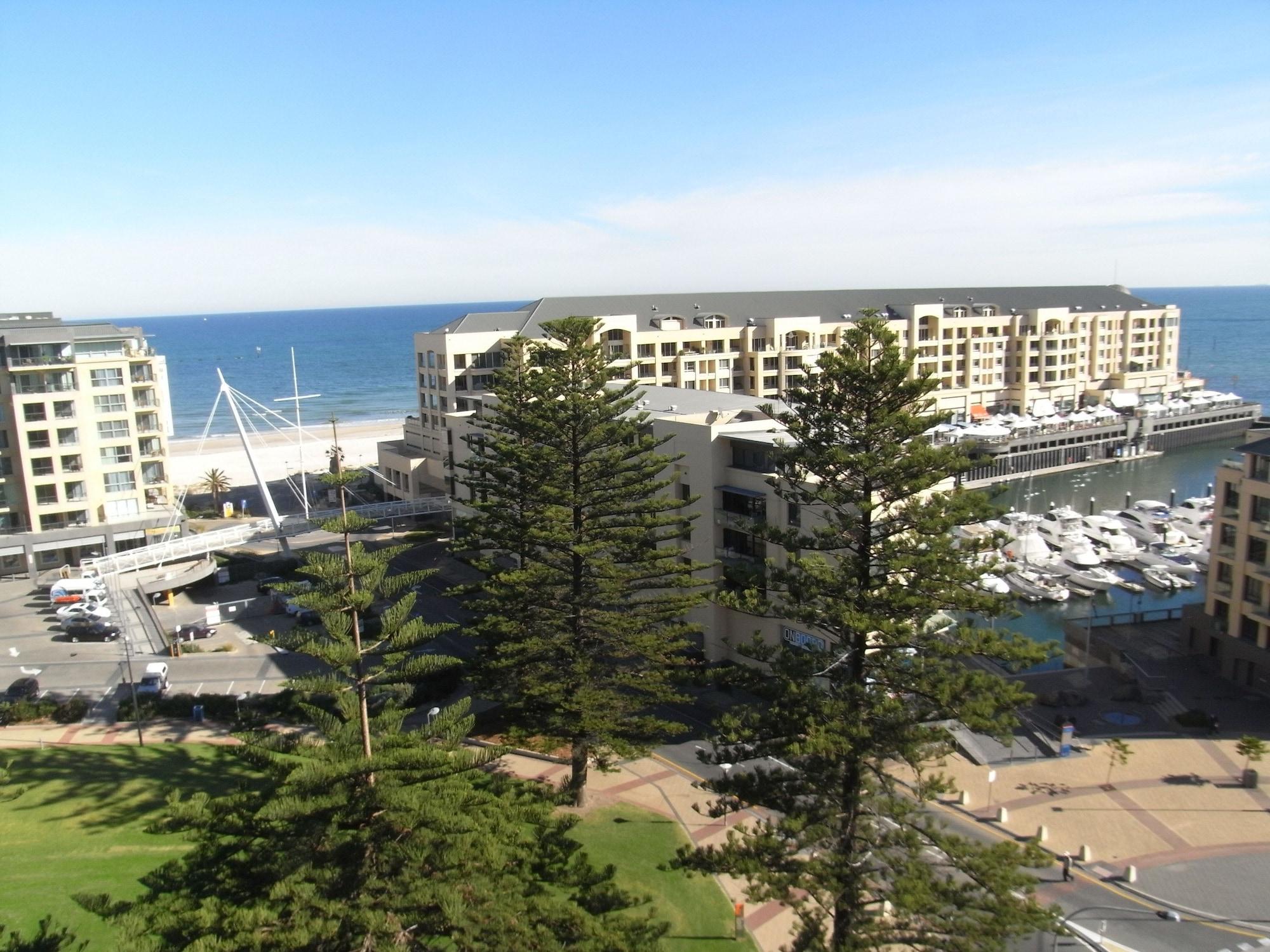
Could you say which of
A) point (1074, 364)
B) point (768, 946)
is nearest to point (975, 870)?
point (768, 946)

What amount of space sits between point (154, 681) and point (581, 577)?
13.9 m

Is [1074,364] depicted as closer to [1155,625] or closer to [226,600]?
[1155,625]

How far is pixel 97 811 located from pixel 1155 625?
101 feet

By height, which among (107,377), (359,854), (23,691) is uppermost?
(107,377)

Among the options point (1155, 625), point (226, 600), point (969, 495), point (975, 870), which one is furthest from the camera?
point (226, 600)

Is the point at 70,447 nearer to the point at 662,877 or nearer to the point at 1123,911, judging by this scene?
the point at 662,877

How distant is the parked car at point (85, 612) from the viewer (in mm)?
32094

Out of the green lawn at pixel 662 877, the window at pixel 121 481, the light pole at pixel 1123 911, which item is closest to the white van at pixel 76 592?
the window at pixel 121 481

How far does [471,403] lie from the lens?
147 feet

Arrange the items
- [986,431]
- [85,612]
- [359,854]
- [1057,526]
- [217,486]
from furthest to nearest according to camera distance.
Answer: [986,431], [217,486], [1057,526], [85,612], [359,854]

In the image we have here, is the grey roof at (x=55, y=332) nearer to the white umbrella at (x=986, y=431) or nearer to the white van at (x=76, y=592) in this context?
the white van at (x=76, y=592)

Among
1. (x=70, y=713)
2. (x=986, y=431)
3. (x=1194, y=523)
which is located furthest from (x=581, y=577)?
(x=986, y=431)

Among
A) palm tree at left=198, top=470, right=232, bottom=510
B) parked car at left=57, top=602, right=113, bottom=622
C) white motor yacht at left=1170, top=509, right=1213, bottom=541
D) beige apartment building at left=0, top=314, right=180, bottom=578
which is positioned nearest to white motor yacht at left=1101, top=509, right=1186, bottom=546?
white motor yacht at left=1170, top=509, right=1213, bottom=541

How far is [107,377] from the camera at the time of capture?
39.9 metres
